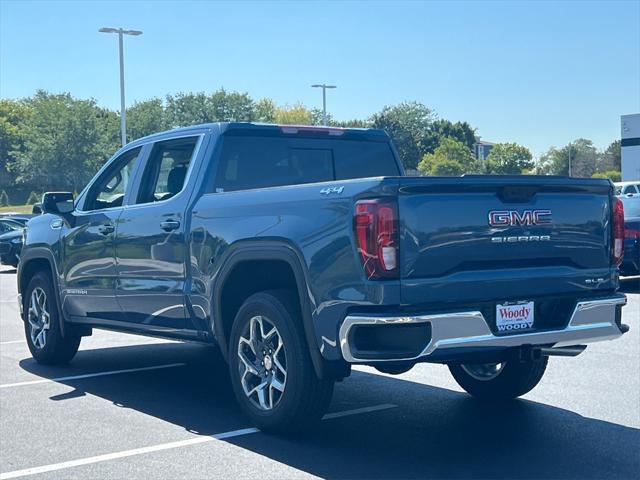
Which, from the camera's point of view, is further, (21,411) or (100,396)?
(100,396)

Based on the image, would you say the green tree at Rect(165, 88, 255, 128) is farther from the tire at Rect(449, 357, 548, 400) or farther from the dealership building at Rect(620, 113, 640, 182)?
the tire at Rect(449, 357, 548, 400)

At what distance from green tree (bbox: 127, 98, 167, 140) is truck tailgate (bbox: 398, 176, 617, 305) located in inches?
2671

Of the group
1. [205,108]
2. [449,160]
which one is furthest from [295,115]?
[449,160]

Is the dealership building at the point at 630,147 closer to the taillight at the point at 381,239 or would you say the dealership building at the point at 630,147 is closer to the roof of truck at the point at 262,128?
the roof of truck at the point at 262,128

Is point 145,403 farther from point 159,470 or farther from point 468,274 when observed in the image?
point 468,274

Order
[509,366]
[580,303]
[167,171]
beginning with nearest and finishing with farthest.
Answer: [580,303]
[509,366]
[167,171]

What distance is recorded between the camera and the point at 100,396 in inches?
298

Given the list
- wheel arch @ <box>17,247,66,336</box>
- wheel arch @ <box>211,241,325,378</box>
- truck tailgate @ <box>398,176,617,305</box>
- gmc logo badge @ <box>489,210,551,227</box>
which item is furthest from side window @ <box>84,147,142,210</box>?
gmc logo badge @ <box>489,210,551,227</box>

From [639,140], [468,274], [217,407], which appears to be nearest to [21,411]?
[217,407]

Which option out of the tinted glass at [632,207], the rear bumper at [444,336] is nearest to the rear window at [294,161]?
the rear bumper at [444,336]

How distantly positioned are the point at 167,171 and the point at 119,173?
2.98ft

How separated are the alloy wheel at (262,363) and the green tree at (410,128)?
203 feet

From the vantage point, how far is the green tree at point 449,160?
52.4 metres

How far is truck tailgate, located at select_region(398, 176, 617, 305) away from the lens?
524cm
